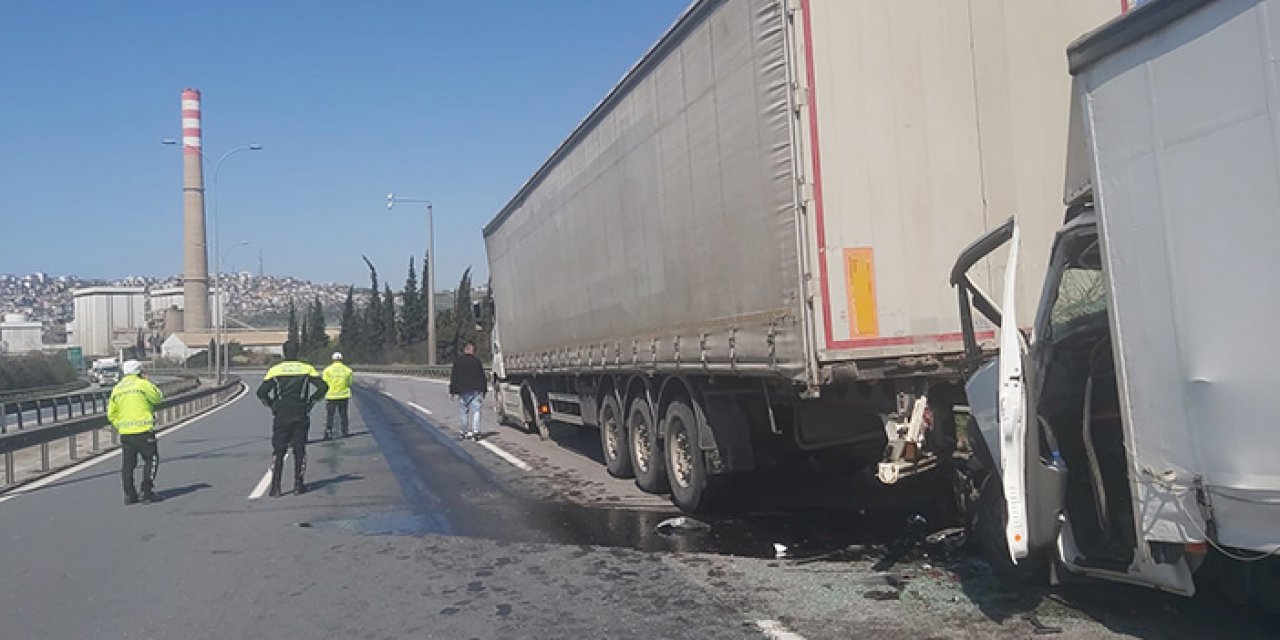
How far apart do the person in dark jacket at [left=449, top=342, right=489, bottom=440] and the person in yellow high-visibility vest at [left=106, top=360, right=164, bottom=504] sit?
6585 mm

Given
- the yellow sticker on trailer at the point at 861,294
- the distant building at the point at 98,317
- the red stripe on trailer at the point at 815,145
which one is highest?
the distant building at the point at 98,317

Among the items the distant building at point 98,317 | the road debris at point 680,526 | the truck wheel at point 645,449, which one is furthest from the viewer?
the distant building at point 98,317

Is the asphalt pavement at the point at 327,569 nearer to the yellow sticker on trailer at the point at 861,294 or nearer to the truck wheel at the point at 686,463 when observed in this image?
the truck wheel at the point at 686,463

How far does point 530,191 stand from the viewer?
48.4ft

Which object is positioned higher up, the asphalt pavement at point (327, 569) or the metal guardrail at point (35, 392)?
the metal guardrail at point (35, 392)

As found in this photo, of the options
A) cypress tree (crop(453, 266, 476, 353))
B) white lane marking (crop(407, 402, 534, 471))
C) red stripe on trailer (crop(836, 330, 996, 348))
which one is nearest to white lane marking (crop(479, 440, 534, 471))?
white lane marking (crop(407, 402, 534, 471))

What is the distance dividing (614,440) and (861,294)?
228 inches

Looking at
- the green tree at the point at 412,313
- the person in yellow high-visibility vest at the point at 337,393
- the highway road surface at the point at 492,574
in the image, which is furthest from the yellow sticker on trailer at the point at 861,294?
the green tree at the point at 412,313

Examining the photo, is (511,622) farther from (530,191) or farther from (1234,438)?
(530,191)

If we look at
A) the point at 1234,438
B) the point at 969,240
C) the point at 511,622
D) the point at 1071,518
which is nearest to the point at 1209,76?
the point at 1234,438

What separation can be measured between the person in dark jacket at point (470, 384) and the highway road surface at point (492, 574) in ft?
17.2

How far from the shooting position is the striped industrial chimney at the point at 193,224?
308ft

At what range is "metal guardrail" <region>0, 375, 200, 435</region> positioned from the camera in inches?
876

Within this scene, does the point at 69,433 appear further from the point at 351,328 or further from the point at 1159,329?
the point at 351,328
